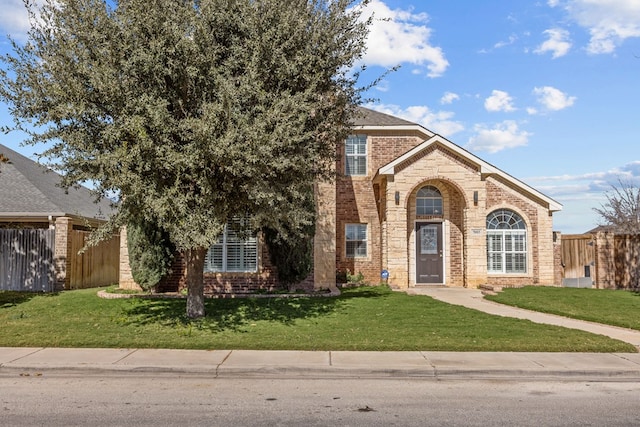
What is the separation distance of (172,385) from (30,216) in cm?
1438

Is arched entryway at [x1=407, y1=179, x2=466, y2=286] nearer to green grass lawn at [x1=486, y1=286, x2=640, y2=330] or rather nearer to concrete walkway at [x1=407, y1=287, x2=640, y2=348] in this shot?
concrete walkway at [x1=407, y1=287, x2=640, y2=348]

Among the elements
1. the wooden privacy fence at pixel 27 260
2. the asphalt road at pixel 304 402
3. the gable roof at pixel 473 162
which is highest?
the gable roof at pixel 473 162

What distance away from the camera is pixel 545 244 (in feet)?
62.0

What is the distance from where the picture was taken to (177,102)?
962 centimetres

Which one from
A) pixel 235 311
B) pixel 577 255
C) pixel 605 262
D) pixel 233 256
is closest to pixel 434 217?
pixel 577 255

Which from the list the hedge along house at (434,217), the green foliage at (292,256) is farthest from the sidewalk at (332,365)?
the hedge along house at (434,217)

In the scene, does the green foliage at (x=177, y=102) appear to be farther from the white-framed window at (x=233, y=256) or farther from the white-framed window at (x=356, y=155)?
the white-framed window at (x=356, y=155)

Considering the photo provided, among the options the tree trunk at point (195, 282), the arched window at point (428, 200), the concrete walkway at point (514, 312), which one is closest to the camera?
the concrete walkway at point (514, 312)

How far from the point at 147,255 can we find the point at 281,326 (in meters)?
5.89

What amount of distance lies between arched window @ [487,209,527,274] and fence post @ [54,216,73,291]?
48.0ft

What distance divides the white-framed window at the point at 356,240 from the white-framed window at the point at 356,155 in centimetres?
217

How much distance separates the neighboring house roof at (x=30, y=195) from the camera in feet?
61.2

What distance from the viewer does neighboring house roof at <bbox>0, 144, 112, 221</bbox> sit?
18641mm

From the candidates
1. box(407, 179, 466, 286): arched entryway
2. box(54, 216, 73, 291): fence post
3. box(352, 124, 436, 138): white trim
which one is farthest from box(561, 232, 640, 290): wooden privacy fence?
box(54, 216, 73, 291): fence post
